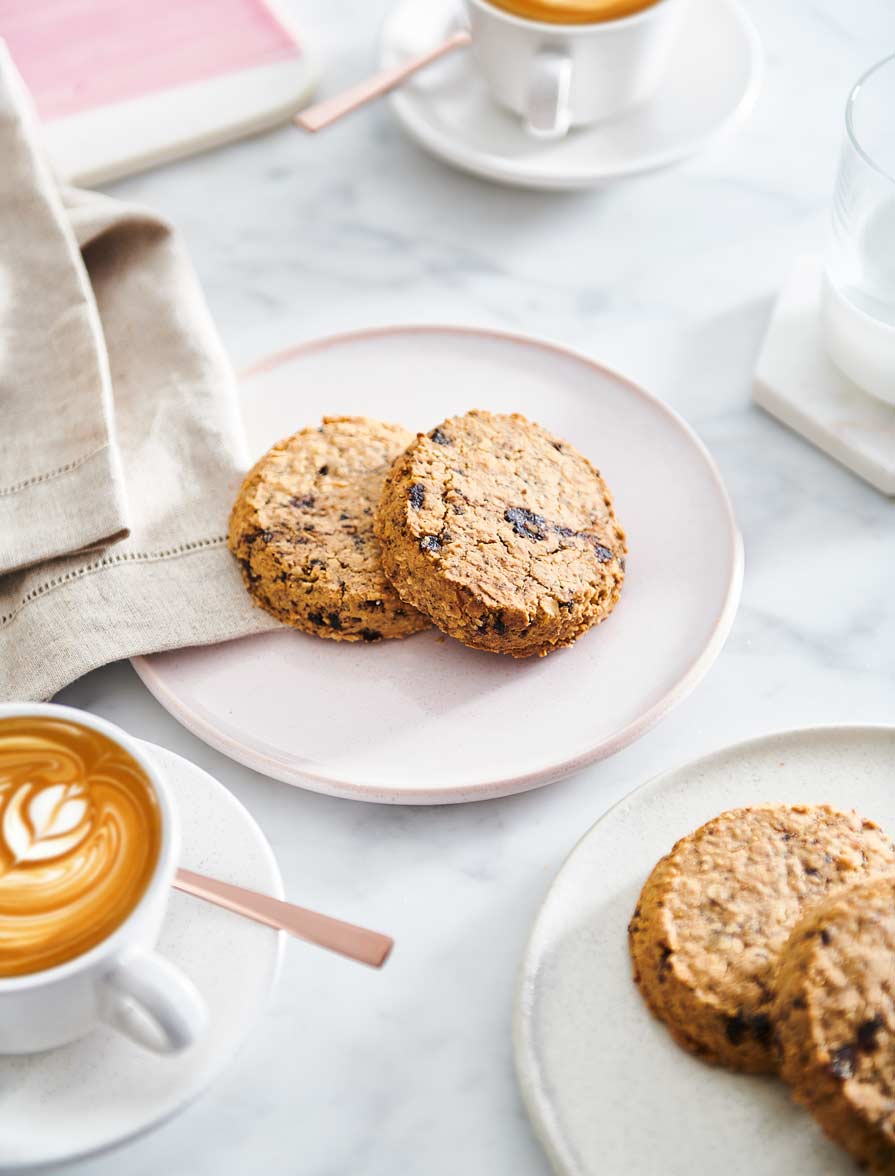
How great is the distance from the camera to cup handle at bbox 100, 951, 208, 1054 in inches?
33.6

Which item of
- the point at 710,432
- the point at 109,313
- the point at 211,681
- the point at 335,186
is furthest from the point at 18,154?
the point at 710,432

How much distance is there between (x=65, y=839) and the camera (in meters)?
0.92

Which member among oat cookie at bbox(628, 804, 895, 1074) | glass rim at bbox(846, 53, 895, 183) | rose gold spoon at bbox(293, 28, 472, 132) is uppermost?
glass rim at bbox(846, 53, 895, 183)

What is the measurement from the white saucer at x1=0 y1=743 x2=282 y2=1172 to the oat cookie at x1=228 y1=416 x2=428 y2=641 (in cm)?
26

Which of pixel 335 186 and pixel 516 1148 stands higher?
pixel 335 186

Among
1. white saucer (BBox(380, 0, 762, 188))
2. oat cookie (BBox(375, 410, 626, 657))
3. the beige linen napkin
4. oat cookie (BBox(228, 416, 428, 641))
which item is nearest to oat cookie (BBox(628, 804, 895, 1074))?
oat cookie (BBox(375, 410, 626, 657))

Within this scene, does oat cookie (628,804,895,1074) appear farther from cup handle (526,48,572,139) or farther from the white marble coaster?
cup handle (526,48,572,139)

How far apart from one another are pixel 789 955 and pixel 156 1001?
0.48m

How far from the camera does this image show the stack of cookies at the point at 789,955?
0.84 metres

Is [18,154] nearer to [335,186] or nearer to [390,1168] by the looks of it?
[335,186]

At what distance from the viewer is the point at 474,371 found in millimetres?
1524

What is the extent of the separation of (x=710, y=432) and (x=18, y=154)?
0.96 m

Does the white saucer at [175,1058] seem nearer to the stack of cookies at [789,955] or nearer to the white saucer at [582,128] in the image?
the stack of cookies at [789,955]

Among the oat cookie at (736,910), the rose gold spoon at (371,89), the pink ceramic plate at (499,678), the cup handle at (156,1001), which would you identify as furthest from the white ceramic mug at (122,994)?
the rose gold spoon at (371,89)
